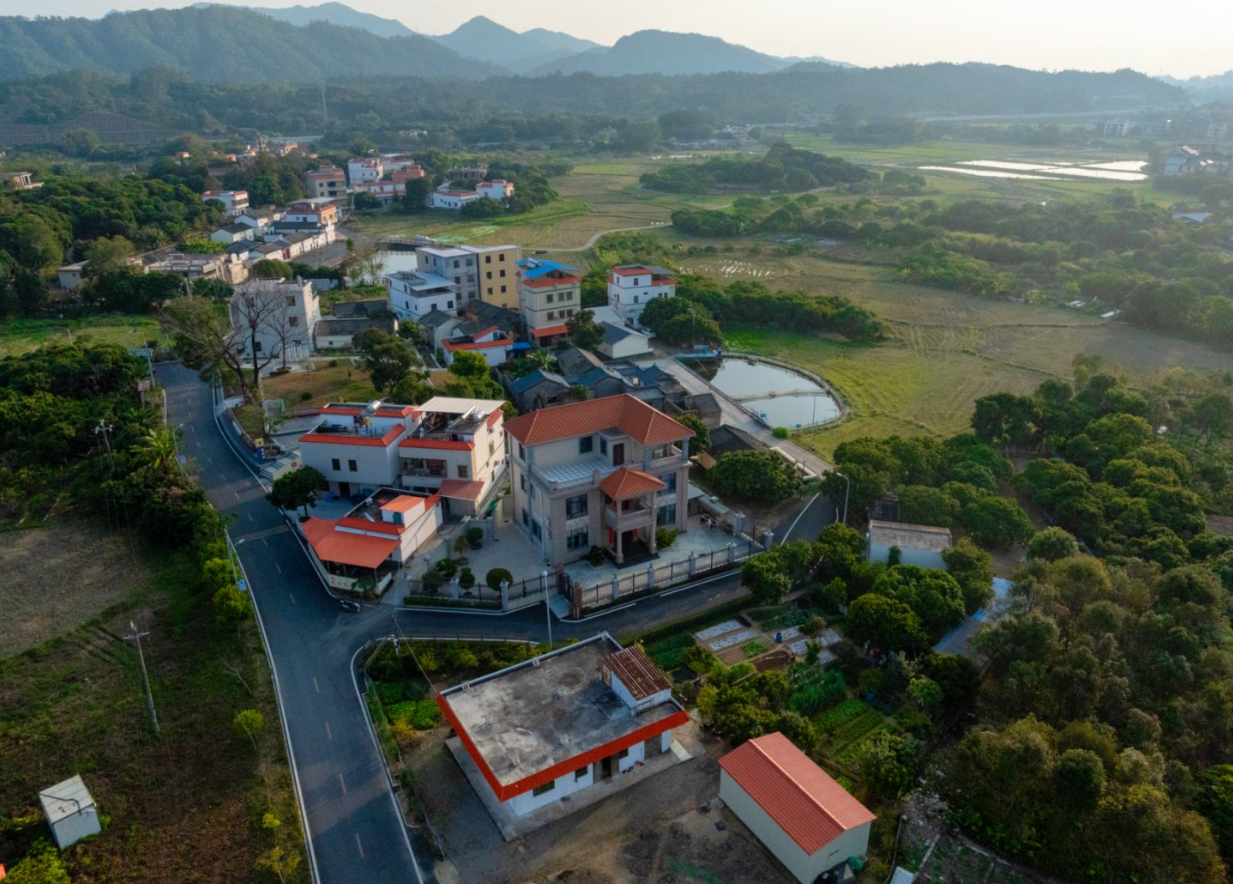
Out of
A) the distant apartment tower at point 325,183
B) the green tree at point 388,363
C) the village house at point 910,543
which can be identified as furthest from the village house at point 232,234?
the village house at point 910,543

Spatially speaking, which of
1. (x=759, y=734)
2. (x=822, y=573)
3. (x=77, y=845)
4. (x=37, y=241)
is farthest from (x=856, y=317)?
(x=37, y=241)

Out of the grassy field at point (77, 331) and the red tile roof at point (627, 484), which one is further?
the grassy field at point (77, 331)

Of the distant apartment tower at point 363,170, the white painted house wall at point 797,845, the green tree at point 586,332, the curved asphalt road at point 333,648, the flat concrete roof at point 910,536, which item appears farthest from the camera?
the distant apartment tower at point 363,170

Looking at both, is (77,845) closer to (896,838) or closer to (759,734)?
(759,734)

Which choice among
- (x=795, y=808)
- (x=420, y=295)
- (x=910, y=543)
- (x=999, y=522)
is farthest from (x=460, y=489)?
(x=420, y=295)

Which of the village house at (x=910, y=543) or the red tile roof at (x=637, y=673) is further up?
the red tile roof at (x=637, y=673)

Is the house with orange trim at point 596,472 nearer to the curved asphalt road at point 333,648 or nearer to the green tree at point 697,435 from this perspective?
the curved asphalt road at point 333,648

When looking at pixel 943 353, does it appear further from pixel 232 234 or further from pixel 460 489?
pixel 232 234
